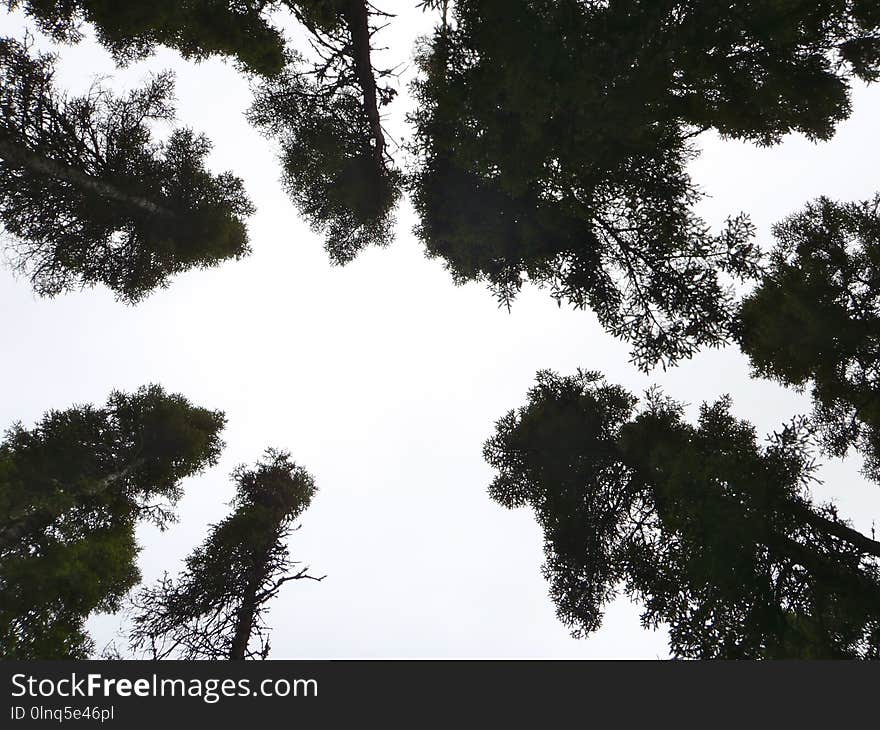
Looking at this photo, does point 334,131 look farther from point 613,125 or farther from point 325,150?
point 613,125

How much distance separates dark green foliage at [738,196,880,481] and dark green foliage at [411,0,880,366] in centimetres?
95

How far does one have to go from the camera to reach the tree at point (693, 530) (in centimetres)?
541

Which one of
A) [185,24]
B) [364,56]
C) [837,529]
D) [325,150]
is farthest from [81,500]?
[837,529]

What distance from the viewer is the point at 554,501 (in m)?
8.98

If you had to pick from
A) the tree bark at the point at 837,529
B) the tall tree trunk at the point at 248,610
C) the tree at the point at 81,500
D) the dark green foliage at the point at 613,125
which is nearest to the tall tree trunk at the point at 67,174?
the tree at the point at 81,500

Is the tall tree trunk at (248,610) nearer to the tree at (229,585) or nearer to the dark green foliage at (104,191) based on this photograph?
the tree at (229,585)

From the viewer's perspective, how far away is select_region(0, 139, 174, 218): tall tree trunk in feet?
23.2

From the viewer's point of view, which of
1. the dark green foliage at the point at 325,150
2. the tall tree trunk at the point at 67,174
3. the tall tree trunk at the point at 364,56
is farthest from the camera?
the dark green foliage at the point at 325,150

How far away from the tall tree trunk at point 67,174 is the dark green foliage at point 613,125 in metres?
5.58

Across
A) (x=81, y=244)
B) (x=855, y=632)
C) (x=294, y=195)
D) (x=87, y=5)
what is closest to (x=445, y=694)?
(x=855, y=632)

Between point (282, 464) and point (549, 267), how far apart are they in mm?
7564

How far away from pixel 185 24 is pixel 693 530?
37.9 feet

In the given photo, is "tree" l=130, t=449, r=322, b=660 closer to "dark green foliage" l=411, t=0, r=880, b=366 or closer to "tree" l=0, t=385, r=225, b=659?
"tree" l=0, t=385, r=225, b=659

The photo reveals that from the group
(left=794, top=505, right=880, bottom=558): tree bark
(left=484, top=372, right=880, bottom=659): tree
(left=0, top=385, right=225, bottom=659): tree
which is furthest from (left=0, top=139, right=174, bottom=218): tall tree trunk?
(left=794, top=505, right=880, bottom=558): tree bark
